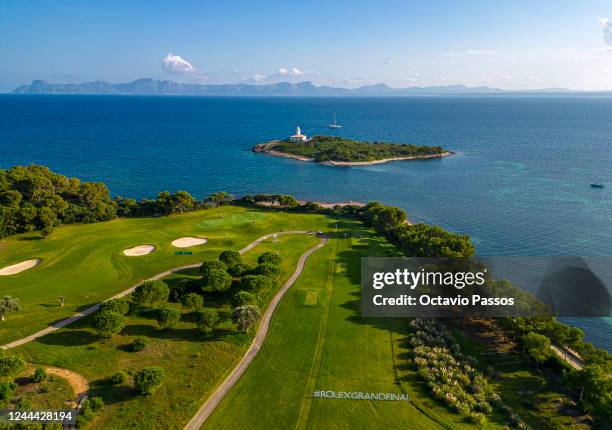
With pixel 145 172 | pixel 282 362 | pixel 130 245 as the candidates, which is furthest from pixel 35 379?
pixel 145 172

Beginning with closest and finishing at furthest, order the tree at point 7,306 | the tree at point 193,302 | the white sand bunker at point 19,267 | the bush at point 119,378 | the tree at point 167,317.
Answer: the bush at point 119,378 → the tree at point 167,317 → the tree at point 7,306 → the tree at point 193,302 → the white sand bunker at point 19,267

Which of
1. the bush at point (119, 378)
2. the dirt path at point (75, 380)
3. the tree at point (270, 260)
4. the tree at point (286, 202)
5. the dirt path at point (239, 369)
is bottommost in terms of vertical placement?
the dirt path at point (239, 369)

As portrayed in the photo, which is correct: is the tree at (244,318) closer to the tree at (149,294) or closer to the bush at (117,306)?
the tree at (149,294)

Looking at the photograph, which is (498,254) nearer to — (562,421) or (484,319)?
(484,319)

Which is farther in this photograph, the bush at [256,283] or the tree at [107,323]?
the bush at [256,283]

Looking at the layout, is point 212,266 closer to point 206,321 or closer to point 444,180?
point 206,321

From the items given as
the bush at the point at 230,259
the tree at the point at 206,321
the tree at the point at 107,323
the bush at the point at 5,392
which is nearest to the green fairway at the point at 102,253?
the bush at the point at 230,259

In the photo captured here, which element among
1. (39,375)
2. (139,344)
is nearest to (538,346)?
(139,344)
